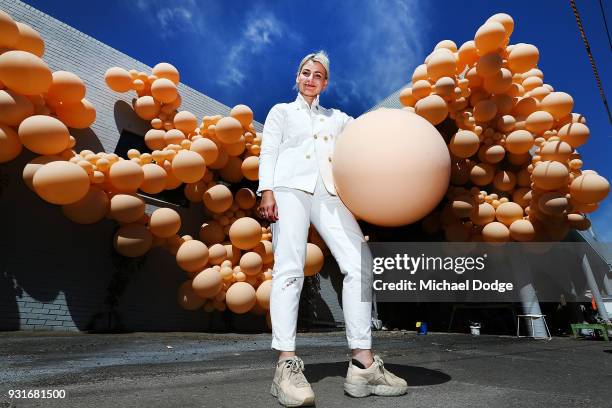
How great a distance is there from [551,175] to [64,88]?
286 inches

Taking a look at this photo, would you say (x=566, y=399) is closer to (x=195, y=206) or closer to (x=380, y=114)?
(x=380, y=114)

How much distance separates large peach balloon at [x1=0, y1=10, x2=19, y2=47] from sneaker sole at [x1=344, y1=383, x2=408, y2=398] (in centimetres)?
548

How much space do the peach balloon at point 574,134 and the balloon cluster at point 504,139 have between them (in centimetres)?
2

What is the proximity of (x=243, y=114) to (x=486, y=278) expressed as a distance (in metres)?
6.24

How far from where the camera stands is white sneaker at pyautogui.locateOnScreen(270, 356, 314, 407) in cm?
171

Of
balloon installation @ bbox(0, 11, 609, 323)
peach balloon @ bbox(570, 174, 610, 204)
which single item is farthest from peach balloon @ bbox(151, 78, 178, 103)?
peach balloon @ bbox(570, 174, 610, 204)

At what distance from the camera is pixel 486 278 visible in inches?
354

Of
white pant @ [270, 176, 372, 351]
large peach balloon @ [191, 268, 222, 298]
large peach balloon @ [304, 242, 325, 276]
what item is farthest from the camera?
large peach balloon @ [304, 242, 325, 276]

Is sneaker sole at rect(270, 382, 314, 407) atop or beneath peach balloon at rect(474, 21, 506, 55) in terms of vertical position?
beneath

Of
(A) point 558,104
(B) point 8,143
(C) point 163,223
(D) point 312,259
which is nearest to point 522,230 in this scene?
(A) point 558,104

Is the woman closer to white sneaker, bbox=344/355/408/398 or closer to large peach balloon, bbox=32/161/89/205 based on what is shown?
white sneaker, bbox=344/355/408/398

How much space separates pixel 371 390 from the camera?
6.35 feet

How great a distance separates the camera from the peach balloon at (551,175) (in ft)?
21.6

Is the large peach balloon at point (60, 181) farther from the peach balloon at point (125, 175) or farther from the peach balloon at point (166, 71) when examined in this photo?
the peach balloon at point (166, 71)
